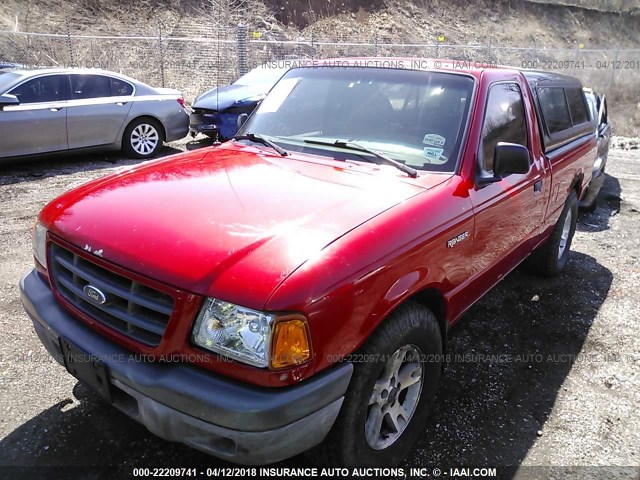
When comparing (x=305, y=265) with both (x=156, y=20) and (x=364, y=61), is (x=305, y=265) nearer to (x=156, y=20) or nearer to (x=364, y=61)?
(x=364, y=61)

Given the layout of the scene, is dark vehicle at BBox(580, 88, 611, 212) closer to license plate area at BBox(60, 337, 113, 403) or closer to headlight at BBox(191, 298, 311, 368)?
headlight at BBox(191, 298, 311, 368)

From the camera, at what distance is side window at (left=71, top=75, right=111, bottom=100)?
829 cm

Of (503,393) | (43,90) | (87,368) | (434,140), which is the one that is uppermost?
(434,140)

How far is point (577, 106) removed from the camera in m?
5.02

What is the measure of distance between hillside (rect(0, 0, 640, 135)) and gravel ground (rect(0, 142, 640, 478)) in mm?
14246

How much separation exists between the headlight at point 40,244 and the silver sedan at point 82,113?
19.1 feet

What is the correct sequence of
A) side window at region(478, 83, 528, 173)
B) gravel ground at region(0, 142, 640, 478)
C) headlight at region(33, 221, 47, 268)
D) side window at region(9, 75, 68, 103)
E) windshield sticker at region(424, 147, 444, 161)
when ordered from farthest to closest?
side window at region(9, 75, 68, 103) → side window at region(478, 83, 528, 173) → windshield sticker at region(424, 147, 444, 161) → gravel ground at region(0, 142, 640, 478) → headlight at region(33, 221, 47, 268)

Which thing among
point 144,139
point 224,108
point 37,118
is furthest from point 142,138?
point 37,118

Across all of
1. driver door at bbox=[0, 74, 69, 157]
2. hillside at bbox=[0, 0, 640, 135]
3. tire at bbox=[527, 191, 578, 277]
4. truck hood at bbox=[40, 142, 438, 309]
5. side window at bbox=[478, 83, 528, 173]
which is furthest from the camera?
hillside at bbox=[0, 0, 640, 135]

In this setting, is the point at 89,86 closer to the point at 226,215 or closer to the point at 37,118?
the point at 37,118

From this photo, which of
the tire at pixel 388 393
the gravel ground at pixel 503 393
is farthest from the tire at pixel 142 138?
the tire at pixel 388 393

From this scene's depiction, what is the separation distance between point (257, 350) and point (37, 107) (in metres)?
7.50

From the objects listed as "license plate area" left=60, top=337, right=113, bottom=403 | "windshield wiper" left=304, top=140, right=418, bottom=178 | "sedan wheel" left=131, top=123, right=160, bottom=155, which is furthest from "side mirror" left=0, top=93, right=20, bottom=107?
"license plate area" left=60, top=337, right=113, bottom=403

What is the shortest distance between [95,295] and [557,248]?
4.05 metres
